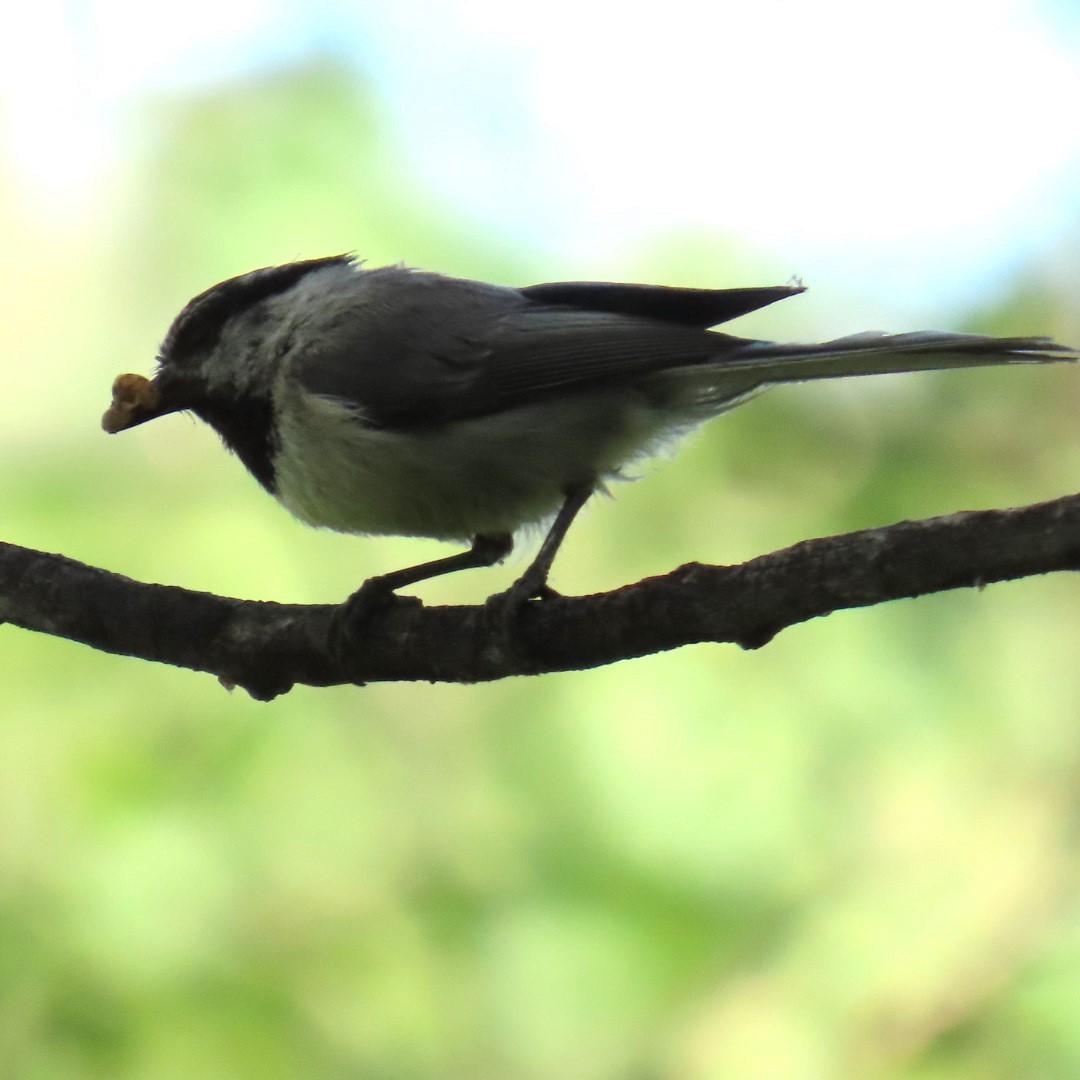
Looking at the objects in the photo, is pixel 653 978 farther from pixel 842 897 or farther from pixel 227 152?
pixel 227 152

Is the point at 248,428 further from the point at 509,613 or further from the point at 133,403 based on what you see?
the point at 509,613

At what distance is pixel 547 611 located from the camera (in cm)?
285

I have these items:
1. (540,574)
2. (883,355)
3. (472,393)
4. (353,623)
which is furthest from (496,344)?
(883,355)

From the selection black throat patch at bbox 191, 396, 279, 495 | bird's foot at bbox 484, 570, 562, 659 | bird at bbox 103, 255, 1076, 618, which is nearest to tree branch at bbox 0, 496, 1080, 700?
bird's foot at bbox 484, 570, 562, 659

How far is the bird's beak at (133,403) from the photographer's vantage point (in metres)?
3.83

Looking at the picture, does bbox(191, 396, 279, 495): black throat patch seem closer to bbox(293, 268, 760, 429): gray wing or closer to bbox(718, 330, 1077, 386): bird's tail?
bbox(293, 268, 760, 429): gray wing

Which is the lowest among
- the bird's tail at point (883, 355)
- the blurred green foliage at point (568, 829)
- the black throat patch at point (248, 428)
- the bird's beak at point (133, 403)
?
the blurred green foliage at point (568, 829)

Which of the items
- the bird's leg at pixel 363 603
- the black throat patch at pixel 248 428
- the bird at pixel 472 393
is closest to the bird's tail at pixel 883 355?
the bird at pixel 472 393

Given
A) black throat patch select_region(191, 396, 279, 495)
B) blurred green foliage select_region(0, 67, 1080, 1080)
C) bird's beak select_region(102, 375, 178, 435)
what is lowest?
blurred green foliage select_region(0, 67, 1080, 1080)

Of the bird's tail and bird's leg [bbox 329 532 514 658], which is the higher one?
the bird's tail

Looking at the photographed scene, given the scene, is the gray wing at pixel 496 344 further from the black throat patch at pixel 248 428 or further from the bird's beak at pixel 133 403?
the bird's beak at pixel 133 403

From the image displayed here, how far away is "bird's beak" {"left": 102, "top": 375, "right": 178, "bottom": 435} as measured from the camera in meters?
3.83

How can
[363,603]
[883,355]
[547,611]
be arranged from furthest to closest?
1. [363,603]
2. [883,355]
3. [547,611]

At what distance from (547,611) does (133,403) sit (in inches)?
63.4
